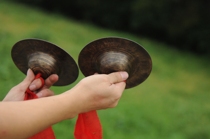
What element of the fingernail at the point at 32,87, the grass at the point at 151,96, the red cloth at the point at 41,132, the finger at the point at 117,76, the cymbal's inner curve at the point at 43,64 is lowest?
the grass at the point at 151,96

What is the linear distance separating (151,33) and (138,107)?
37.4 feet

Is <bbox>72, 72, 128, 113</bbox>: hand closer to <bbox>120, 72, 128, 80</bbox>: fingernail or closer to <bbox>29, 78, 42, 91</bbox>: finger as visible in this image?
<bbox>120, 72, 128, 80</bbox>: fingernail

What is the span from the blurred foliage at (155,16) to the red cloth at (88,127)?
Result: 14573 mm

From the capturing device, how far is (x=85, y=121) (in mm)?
1775

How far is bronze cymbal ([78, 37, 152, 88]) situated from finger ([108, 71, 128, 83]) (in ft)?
0.15

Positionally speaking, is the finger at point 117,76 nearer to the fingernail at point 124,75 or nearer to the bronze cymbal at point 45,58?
the fingernail at point 124,75

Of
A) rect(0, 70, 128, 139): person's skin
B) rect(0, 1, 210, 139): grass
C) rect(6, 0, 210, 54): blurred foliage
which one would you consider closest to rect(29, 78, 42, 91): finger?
rect(0, 70, 128, 139): person's skin

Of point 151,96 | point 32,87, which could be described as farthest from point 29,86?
point 151,96

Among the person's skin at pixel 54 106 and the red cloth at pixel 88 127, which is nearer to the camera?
the person's skin at pixel 54 106

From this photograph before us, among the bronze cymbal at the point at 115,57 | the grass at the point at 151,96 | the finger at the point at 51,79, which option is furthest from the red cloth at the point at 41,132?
the grass at the point at 151,96

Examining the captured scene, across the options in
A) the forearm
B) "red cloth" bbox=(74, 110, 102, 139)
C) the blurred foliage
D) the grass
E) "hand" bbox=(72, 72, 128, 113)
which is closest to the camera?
the forearm

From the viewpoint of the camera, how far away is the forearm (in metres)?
1.30

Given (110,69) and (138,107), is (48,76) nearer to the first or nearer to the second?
(110,69)

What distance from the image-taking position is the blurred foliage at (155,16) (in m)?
15.7
